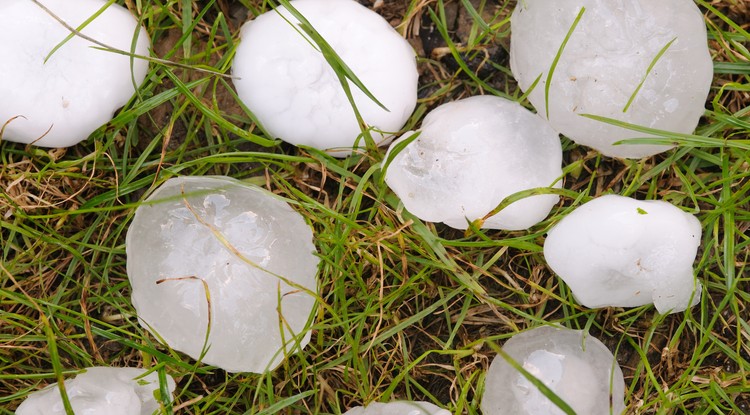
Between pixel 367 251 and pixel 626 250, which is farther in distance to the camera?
pixel 367 251

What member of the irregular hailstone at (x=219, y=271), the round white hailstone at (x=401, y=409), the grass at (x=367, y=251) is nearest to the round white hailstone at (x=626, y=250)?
the grass at (x=367, y=251)

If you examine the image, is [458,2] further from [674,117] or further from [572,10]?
[674,117]

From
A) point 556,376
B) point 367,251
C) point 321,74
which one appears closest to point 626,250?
point 556,376

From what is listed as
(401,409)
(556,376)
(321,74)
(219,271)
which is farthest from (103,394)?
(556,376)

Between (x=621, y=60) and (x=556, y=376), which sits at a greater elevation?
(x=621, y=60)

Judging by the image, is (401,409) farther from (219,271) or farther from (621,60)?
(621,60)

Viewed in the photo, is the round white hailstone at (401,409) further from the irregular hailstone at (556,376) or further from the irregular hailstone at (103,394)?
the irregular hailstone at (103,394)

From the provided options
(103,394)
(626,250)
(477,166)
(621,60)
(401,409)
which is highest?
(621,60)
